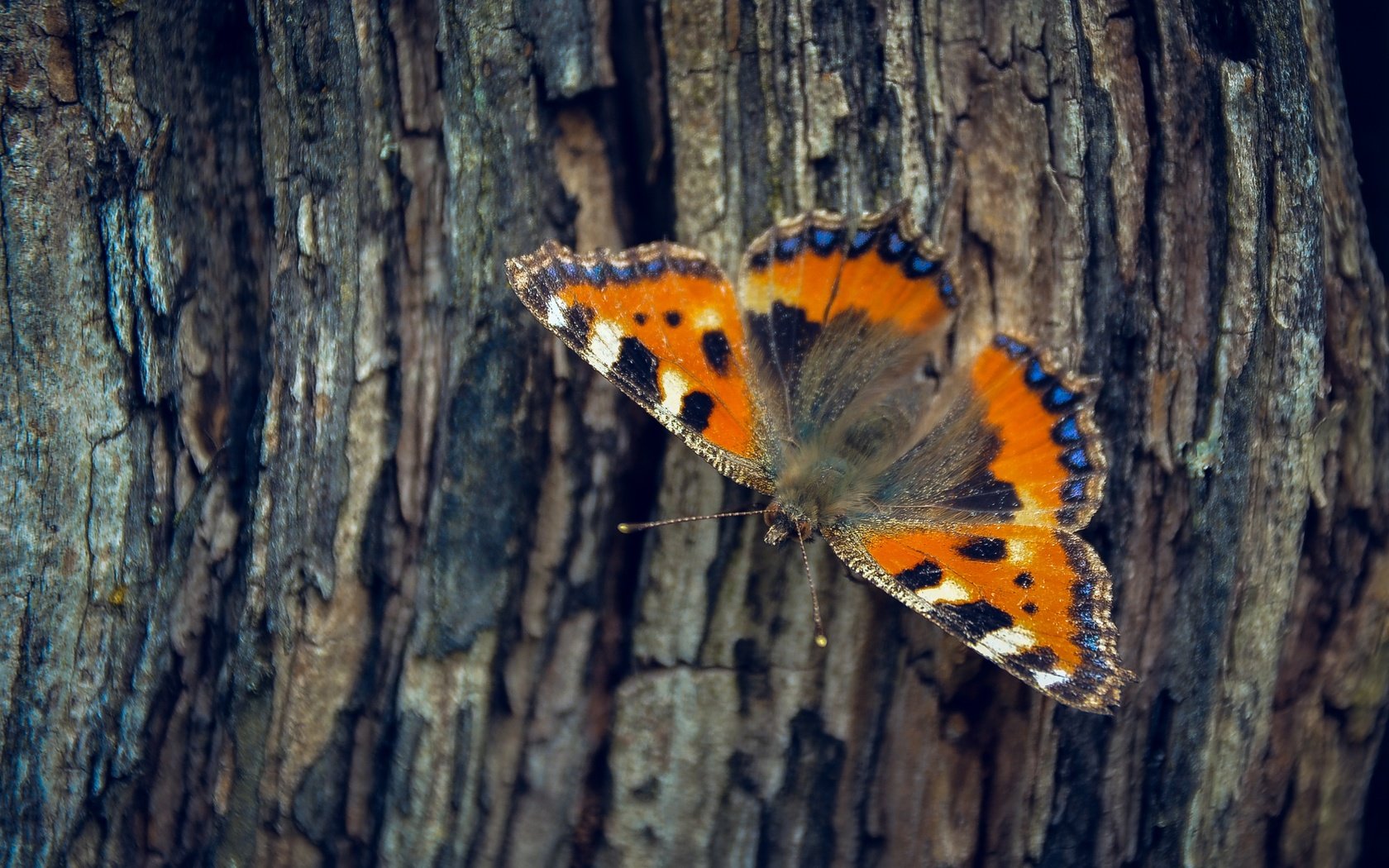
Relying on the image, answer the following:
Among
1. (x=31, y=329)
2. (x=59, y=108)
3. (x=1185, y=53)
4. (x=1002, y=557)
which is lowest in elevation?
(x=1002, y=557)

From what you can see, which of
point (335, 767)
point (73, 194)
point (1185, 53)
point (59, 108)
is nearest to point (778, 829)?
point (335, 767)

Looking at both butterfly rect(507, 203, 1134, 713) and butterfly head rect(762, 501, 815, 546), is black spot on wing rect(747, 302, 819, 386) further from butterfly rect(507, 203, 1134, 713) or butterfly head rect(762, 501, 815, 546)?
butterfly head rect(762, 501, 815, 546)

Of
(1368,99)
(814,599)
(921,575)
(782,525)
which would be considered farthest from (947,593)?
(1368,99)

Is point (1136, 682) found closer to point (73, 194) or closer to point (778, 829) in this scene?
point (778, 829)

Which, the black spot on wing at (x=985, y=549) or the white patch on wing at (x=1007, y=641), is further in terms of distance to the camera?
the black spot on wing at (x=985, y=549)

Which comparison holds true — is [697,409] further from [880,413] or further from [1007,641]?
[1007,641]

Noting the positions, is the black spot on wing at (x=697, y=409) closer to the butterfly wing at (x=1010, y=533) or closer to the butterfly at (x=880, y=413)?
the butterfly at (x=880, y=413)

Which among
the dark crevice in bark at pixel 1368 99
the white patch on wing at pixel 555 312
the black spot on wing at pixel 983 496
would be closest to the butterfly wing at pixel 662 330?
the white patch on wing at pixel 555 312
